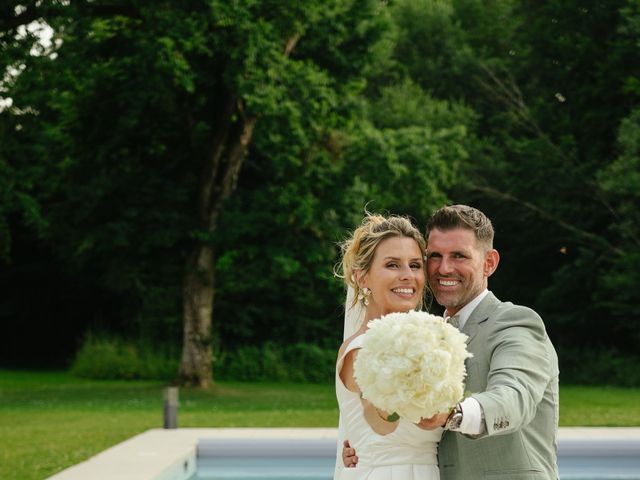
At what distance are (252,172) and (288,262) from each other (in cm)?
532

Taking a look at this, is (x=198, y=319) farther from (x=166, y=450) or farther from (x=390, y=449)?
(x=390, y=449)

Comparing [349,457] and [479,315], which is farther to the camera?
[349,457]

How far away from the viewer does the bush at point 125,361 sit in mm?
22797

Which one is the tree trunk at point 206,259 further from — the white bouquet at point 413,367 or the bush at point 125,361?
the white bouquet at point 413,367

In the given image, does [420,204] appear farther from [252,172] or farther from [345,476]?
[345,476]

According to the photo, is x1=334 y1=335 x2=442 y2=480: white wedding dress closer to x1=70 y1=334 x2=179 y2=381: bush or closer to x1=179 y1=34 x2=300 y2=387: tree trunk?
x1=179 y1=34 x2=300 y2=387: tree trunk

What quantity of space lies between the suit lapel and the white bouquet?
2.08ft

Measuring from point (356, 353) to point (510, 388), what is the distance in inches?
26.1

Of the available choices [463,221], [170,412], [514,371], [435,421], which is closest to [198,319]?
[170,412]

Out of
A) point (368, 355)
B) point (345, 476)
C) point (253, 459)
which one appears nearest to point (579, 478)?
point (253, 459)

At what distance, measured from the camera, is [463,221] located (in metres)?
3.38

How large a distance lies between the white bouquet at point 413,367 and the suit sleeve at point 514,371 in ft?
0.55

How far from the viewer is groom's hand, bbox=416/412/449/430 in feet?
8.55

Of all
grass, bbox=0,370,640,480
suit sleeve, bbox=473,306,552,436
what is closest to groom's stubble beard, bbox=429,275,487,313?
suit sleeve, bbox=473,306,552,436
